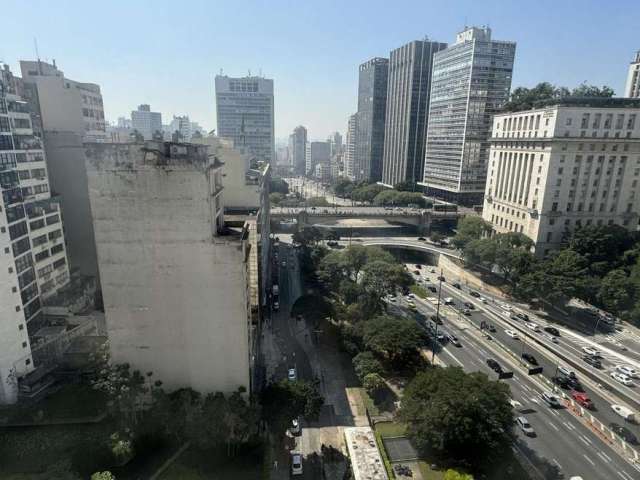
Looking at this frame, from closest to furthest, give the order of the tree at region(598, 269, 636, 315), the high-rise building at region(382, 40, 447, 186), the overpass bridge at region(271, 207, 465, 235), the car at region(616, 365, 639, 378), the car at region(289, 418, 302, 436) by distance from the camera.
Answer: the car at region(289, 418, 302, 436)
the car at region(616, 365, 639, 378)
the tree at region(598, 269, 636, 315)
the overpass bridge at region(271, 207, 465, 235)
the high-rise building at region(382, 40, 447, 186)

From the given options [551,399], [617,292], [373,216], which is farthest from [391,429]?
[373,216]

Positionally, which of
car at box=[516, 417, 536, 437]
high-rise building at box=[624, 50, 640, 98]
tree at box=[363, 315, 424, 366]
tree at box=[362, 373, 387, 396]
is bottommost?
car at box=[516, 417, 536, 437]

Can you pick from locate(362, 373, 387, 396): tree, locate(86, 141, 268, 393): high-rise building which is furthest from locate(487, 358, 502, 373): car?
locate(86, 141, 268, 393): high-rise building

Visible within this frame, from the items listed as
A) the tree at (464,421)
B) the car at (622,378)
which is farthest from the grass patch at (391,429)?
the car at (622,378)

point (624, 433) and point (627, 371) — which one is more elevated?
point (627, 371)

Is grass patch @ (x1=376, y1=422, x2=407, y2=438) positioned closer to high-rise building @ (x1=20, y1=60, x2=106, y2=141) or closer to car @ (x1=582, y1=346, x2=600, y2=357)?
car @ (x1=582, y1=346, x2=600, y2=357)

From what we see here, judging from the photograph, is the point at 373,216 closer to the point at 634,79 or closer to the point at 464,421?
the point at 464,421
